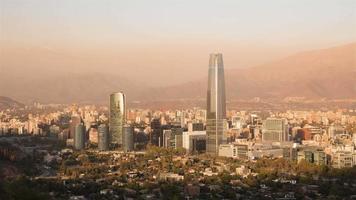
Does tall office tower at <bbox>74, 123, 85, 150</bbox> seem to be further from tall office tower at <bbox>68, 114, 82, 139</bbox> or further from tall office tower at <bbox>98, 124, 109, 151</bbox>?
tall office tower at <bbox>98, 124, 109, 151</bbox>

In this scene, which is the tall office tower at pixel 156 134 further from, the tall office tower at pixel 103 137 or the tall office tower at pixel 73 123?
the tall office tower at pixel 73 123

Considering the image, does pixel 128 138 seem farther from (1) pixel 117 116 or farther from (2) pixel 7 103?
(2) pixel 7 103

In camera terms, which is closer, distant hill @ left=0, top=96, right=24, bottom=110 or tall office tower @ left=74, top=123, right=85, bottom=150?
tall office tower @ left=74, top=123, right=85, bottom=150

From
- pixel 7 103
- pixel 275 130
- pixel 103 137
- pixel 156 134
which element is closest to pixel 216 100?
pixel 275 130

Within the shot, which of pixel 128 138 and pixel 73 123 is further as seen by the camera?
pixel 73 123

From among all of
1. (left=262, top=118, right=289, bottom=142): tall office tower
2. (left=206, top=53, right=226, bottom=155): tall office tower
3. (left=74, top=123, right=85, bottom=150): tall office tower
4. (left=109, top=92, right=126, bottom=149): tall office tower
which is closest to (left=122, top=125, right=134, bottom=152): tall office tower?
(left=109, top=92, right=126, bottom=149): tall office tower

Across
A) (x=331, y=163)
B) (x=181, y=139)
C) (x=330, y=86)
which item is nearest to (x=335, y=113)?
(x=330, y=86)
